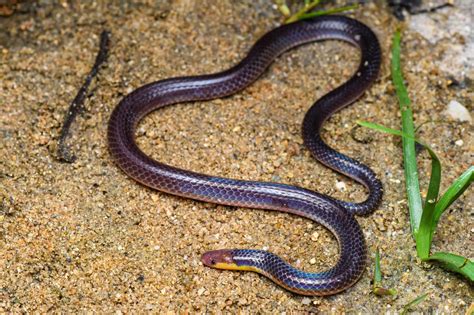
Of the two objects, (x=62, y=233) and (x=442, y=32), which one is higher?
(x=442, y=32)

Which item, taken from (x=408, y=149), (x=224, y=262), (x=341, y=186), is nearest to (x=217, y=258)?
(x=224, y=262)

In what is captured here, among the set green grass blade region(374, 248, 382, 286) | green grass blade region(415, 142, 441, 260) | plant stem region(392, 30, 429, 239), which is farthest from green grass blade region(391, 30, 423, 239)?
green grass blade region(374, 248, 382, 286)

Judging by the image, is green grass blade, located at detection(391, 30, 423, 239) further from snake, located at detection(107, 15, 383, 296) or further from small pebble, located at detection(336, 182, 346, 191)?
small pebble, located at detection(336, 182, 346, 191)

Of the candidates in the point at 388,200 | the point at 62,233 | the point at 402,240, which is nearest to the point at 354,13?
the point at 388,200

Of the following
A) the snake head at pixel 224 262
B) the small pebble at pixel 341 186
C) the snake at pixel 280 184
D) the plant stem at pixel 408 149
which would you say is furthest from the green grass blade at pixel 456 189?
the snake head at pixel 224 262

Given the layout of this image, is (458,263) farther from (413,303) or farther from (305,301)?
(305,301)

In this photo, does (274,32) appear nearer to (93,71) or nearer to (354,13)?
(354,13)

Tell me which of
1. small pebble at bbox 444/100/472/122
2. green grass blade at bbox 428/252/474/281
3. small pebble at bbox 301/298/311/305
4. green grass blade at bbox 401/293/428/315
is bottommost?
small pebble at bbox 301/298/311/305
